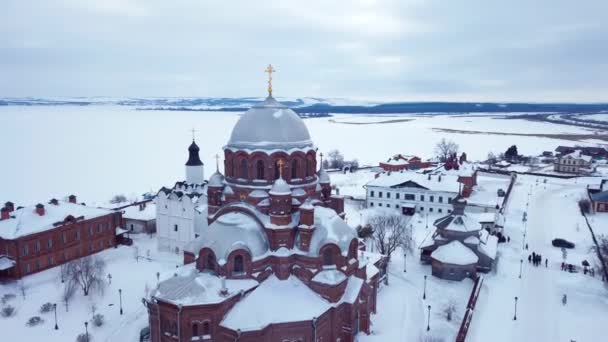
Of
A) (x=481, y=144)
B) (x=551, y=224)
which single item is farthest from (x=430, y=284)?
(x=481, y=144)

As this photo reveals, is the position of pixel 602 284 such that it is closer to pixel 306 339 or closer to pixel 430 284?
pixel 430 284

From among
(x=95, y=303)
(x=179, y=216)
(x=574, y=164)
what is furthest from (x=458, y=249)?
(x=574, y=164)

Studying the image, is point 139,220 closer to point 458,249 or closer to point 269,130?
point 269,130

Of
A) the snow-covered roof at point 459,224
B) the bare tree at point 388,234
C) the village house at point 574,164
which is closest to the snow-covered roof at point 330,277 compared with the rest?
the bare tree at point 388,234

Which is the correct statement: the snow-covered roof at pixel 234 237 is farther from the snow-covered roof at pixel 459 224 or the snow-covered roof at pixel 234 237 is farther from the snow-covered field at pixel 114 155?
the snow-covered field at pixel 114 155

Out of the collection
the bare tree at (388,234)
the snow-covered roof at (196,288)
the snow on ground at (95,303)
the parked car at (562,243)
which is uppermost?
the snow-covered roof at (196,288)
